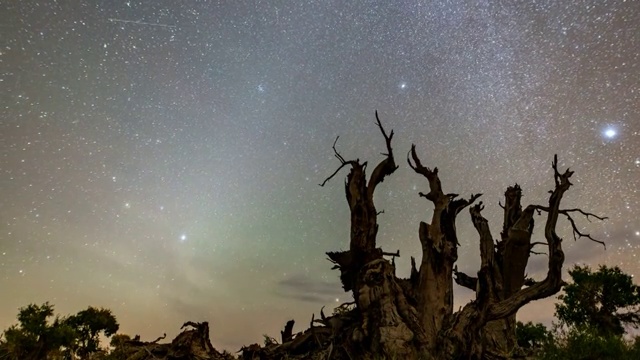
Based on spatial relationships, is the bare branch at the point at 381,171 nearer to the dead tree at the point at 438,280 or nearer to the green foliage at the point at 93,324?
the dead tree at the point at 438,280

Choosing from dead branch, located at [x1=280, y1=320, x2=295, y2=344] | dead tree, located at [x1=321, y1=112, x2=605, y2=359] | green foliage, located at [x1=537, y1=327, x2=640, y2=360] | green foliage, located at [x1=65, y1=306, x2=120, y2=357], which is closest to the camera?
green foliage, located at [x1=537, y1=327, x2=640, y2=360]

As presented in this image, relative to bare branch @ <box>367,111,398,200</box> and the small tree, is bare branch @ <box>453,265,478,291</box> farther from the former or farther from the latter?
the small tree

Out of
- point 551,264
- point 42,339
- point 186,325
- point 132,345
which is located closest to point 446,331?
point 551,264

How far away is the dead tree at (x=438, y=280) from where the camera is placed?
37.0ft

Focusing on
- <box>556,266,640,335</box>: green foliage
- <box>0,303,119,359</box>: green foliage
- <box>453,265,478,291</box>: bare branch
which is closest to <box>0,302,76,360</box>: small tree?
<box>0,303,119,359</box>: green foliage

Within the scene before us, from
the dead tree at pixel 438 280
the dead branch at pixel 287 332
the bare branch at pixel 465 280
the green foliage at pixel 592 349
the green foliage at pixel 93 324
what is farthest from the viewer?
the green foliage at pixel 93 324

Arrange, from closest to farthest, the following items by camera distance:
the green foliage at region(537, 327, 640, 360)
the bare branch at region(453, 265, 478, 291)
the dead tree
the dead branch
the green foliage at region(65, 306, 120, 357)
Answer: the green foliage at region(537, 327, 640, 360), the dead tree, the dead branch, the bare branch at region(453, 265, 478, 291), the green foliage at region(65, 306, 120, 357)

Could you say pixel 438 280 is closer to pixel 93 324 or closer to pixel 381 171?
pixel 381 171

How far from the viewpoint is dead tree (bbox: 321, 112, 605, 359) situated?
11281mm

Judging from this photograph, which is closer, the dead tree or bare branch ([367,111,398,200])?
the dead tree

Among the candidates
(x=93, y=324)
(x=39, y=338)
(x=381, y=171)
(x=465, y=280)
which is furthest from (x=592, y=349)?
(x=93, y=324)

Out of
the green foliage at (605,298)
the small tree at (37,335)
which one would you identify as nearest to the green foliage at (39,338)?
the small tree at (37,335)

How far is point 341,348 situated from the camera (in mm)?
13398

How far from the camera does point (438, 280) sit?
14.3 metres
